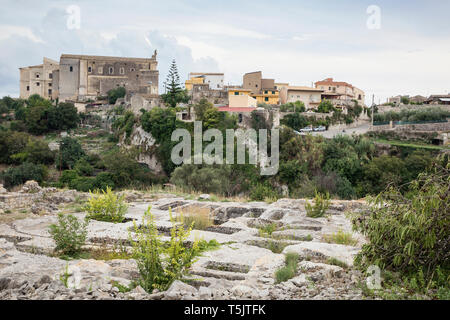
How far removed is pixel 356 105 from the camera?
46000mm

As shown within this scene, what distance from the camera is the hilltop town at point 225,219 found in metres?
4.69

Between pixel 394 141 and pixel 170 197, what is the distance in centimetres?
2885

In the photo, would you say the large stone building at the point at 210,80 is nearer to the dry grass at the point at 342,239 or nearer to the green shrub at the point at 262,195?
the green shrub at the point at 262,195

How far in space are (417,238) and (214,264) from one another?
2.86m

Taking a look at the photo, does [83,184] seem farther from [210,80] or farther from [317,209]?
[210,80]

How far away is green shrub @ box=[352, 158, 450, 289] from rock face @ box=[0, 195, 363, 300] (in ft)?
1.63

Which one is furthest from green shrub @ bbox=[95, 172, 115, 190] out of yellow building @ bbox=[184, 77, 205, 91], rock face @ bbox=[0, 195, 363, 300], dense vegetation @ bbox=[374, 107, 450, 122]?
dense vegetation @ bbox=[374, 107, 450, 122]

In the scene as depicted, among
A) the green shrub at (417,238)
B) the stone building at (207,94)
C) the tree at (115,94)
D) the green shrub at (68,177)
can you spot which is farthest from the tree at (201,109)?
the green shrub at (417,238)

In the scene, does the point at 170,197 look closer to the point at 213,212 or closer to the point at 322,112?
the point at 213,212

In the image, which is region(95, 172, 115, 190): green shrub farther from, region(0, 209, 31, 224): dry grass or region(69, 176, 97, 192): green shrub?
region(0, 209, 31, 224): dry grass

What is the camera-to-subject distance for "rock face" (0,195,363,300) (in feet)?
14.7

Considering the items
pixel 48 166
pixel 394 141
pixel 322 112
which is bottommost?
pixel 48 166

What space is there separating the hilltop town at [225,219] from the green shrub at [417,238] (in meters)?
0.02
